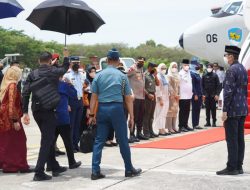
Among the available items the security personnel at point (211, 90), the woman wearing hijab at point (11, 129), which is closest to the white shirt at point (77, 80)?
the woman wearing hijab at point (11, 129)

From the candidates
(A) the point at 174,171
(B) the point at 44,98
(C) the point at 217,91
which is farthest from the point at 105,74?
(C) the point at 217,91

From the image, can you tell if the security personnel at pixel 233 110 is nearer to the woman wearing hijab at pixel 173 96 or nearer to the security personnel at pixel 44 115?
the security personnel at pixel 44 115

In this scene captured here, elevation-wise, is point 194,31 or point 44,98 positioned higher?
point 194,31

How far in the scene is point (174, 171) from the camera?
7340mm

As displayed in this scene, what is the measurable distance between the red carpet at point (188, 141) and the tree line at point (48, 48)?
35.9 meters

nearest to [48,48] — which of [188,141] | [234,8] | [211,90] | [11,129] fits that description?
[234,8]

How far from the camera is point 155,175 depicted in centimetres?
706

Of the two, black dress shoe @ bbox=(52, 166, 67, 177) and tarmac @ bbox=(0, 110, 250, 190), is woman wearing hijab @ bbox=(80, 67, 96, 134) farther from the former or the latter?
black dress shoe @ bbox=(52, 166, 67, 177)

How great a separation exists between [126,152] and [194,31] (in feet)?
42.0

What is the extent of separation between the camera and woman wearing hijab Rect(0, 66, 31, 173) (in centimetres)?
729

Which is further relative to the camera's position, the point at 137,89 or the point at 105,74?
the point at 137,89

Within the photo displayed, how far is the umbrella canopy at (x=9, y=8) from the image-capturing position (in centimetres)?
764

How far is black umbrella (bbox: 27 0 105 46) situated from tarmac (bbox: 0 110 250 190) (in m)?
2.24

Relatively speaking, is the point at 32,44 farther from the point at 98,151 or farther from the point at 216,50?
the point at 98,151
